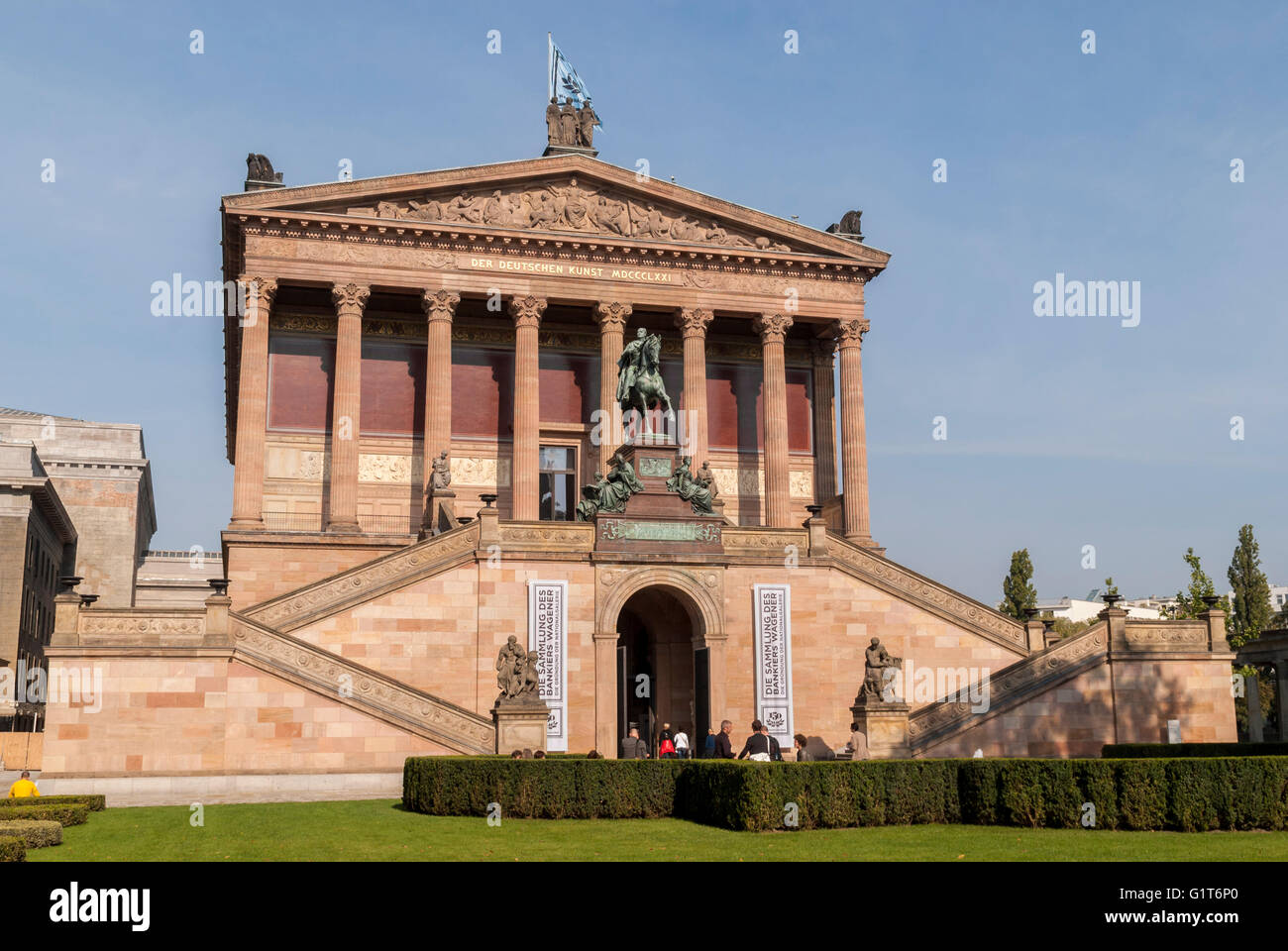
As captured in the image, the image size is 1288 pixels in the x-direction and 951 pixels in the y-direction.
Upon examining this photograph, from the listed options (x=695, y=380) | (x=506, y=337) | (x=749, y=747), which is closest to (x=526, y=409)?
(x=506, y=337)

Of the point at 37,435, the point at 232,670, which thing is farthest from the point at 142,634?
the point at 37,435

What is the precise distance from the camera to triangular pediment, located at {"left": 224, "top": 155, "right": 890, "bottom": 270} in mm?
51875

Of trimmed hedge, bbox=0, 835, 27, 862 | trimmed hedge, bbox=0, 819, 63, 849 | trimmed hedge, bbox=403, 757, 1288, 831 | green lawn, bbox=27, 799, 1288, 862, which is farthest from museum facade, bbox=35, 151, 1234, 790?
trimmed hedge, bbox=0, 835, 27, 862

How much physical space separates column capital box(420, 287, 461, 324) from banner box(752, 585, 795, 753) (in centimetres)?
1900

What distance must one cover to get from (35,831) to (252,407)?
3148 cm

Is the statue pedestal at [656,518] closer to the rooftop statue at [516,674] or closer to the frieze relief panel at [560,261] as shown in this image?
the rooftop statue at [516,674]

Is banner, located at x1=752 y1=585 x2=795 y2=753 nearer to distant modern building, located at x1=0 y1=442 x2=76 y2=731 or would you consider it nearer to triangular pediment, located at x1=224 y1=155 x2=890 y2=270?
triangular pediment, located at x1=224 y1=155 x2=890 y2=270

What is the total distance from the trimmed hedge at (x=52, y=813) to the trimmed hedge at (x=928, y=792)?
28.0 feet

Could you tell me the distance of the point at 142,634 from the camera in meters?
33.2

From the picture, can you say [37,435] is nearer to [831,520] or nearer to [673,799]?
[831,520]

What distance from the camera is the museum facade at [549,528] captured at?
111 ft

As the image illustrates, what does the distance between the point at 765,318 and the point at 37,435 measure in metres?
58.7

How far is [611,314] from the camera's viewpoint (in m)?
54.5

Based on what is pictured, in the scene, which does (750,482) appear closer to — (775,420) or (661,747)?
(775,420)
